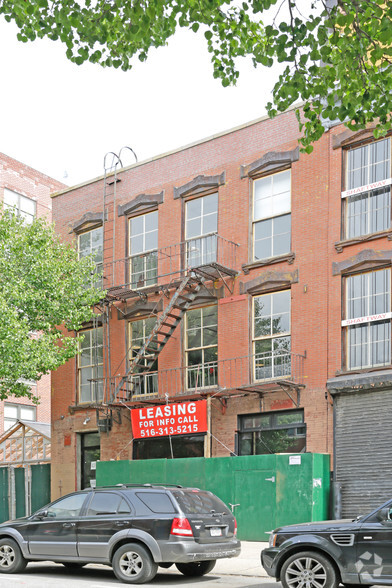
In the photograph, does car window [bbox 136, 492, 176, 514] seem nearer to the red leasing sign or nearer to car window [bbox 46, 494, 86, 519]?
car window [bbox 46, 494, 86, 519]

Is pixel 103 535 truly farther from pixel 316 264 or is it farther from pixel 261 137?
pixel 261 137

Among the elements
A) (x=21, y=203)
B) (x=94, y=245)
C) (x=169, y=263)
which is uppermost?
(x=21, y=203)

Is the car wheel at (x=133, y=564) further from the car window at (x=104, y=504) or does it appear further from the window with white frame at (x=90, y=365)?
the window with white frame at (x=90, y=365)

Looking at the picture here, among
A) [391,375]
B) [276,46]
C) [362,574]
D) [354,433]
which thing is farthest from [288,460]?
[276,46]

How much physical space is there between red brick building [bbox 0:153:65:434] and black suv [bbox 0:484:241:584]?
2554 cm

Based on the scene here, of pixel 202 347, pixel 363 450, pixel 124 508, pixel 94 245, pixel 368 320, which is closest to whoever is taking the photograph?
pixel 124 508

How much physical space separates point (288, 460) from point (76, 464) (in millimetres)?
8776

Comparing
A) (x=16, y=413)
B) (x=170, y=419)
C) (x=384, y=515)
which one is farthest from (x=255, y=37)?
(x=16, y=413)

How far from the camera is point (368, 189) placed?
20.8m

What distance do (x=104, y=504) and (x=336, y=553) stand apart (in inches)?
182

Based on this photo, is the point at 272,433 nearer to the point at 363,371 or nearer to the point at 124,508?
the point at 363,371

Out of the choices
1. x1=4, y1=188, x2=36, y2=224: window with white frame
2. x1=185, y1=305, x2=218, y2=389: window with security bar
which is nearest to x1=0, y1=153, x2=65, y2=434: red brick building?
x1=4, y1=188, x2=36, y2=224: window with white frame

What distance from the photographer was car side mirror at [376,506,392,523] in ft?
37.3

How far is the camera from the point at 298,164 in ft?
72.9
